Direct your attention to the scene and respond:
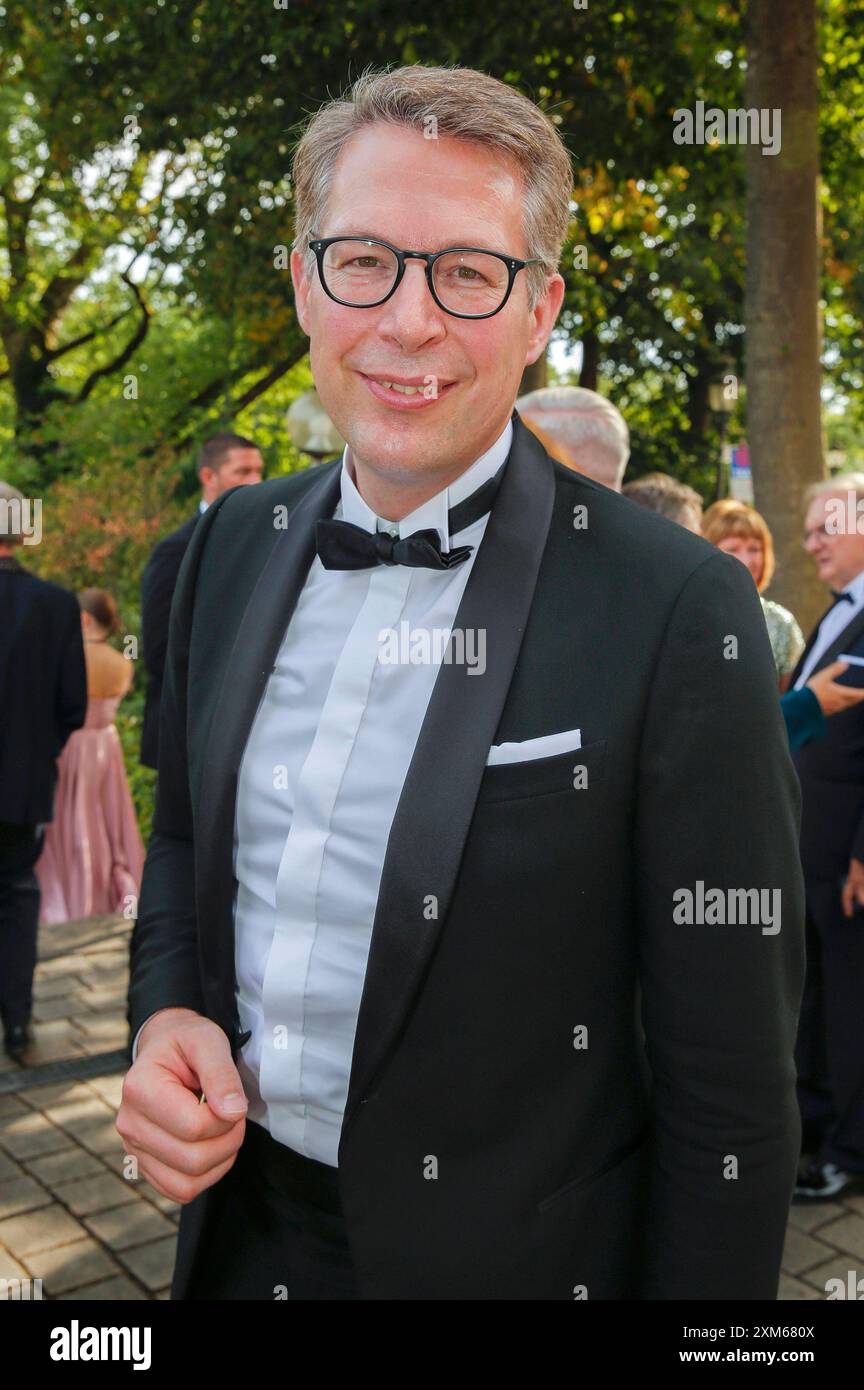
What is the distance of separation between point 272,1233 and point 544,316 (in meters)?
1.37

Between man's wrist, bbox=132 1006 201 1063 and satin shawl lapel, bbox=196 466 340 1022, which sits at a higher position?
satin shawl lapel, bbox=196 466 340 1022

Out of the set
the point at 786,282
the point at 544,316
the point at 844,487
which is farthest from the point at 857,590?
the point at 786,282

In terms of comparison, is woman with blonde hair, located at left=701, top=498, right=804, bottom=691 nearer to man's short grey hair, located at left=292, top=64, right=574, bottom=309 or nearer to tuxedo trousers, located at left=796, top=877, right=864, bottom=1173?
tuxedo trousers, located at left=796, top=877, right=864, bottom=1173

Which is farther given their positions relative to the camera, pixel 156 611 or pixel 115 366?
pixel 115 366

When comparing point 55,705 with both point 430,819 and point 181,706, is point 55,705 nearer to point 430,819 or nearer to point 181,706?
point 181,706

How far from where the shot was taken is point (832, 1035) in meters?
4.55

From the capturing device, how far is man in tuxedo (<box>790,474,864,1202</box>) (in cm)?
439

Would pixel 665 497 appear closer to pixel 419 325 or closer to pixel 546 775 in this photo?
pixel 419 325

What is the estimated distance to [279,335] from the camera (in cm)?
1304

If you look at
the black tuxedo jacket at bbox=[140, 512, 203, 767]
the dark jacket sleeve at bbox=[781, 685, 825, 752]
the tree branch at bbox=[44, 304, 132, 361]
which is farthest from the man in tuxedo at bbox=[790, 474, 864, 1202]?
the tree branch at bbox=[44, 304, 132, 361]

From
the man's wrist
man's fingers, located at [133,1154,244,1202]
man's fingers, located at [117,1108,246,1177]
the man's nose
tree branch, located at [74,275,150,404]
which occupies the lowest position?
man's fingers, located at [133,1154,244,1202]

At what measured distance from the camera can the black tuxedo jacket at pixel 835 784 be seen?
4434mm

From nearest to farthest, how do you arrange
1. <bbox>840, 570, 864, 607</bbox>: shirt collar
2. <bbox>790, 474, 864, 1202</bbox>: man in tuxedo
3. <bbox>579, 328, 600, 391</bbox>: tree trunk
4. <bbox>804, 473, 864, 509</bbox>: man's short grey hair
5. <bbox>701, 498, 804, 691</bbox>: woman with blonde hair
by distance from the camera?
<bbox>790, 474, 864, 1202</bbox>: man in tuxedo, <bbox>840, 570, 864, 607</bbox>: shirt collar, <bbox>804, 473, 864, 509</bbox>: man's short grey hair, <bbox>701, 498, 804, 691</bbox>: woman with blonde hair, <bbox>579, 328, 600, 391</bbox>: tree trunk
